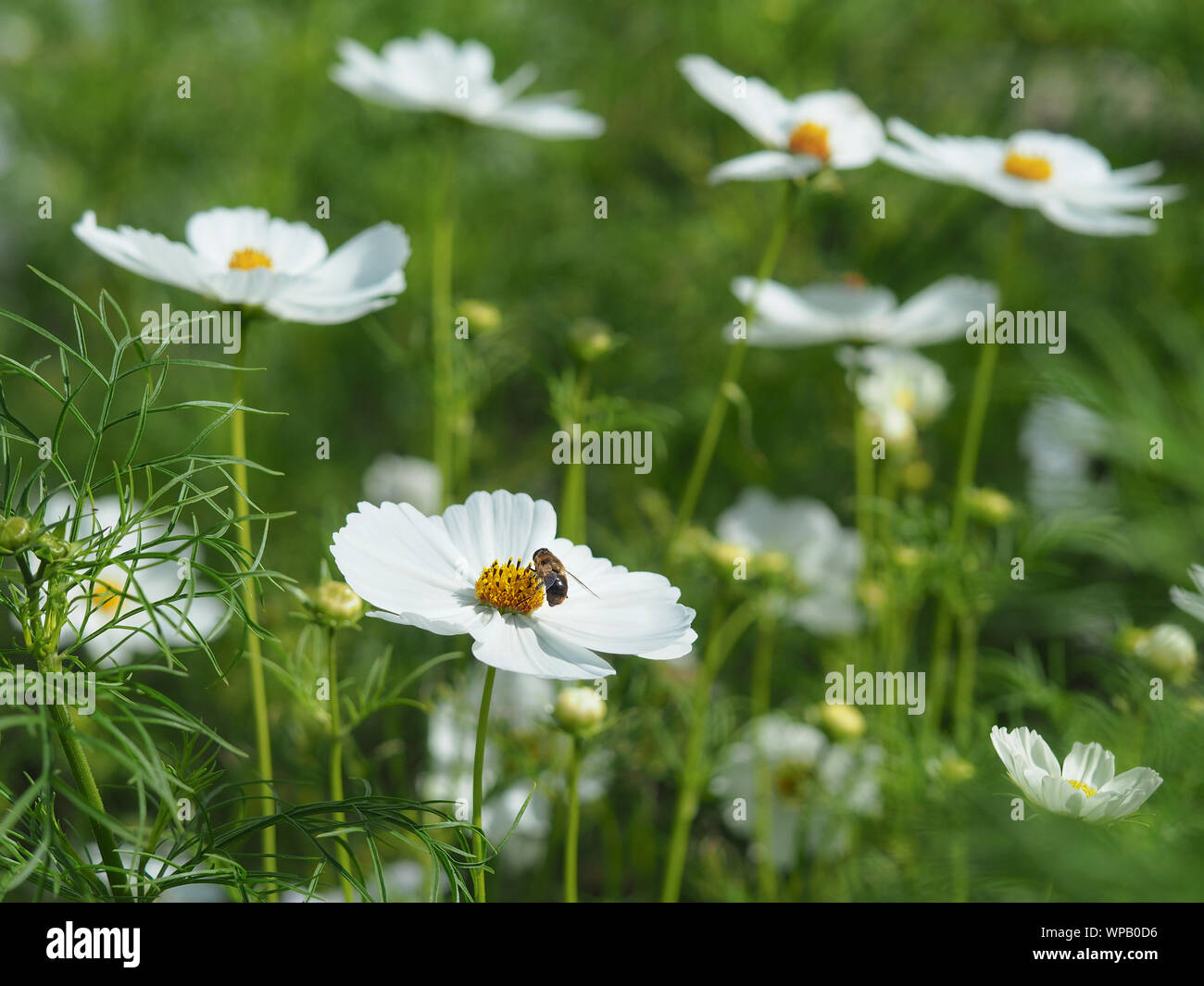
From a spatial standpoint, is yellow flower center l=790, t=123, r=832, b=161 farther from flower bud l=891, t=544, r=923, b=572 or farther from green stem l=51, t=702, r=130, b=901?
green stem l=51, t=702, r=130, b=901

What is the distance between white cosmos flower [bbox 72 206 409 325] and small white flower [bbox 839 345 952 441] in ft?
2.05

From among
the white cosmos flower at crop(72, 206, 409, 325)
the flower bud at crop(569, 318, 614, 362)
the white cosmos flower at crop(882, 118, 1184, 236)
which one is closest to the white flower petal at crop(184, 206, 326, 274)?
the white cosmos flower at crop(72, 206, 409, 325)

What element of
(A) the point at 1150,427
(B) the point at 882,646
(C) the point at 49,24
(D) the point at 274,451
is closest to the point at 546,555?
(A) the point at 1150,427

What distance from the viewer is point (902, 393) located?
140cm

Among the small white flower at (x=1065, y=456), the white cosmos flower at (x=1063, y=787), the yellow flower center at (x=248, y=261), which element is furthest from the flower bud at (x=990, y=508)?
the yellow flower center at (x=248, y=261)

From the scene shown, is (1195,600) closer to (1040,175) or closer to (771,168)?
(771,168)

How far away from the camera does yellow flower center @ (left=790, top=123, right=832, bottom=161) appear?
3.02 feet

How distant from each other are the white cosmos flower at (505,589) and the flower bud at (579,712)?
75 millimetres

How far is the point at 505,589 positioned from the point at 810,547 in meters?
0.77

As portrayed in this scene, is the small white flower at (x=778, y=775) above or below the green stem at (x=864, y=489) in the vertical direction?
below

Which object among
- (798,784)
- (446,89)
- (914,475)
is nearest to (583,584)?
(798,784)

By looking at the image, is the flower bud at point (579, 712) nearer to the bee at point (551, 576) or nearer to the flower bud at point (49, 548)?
the bee at point (551, 576)

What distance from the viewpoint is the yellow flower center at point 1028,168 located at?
1.02m
